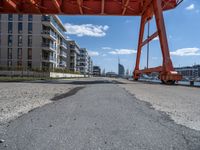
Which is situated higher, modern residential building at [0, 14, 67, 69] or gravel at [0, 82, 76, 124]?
modern residential building at [0, 14, 67, 69]

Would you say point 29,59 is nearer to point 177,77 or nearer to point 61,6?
point 61,6

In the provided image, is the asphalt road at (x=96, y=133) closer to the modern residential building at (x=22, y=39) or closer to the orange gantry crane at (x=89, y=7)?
the orange gantry crane at (x=89, y=7)

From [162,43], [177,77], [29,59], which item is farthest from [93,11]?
[29,59]

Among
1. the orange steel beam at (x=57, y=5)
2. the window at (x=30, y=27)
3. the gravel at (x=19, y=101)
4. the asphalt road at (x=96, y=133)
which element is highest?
the window at (x=30, y=27)

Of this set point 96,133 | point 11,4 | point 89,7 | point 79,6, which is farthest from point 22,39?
point 96,133

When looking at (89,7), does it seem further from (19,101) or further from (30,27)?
(30,27)

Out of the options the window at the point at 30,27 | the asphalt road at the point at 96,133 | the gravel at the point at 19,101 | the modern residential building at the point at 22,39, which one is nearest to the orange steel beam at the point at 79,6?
the gravel at the point at 19,101

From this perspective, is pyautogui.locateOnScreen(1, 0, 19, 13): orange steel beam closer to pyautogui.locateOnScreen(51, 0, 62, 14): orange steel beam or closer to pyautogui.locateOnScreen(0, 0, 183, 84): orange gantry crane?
pyautogui.locateOnScreen(0, 0, 183, 84): orange gantry crane

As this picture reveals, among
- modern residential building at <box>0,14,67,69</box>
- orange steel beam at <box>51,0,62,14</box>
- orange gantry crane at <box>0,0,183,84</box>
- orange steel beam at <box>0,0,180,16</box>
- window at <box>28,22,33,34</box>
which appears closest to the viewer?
orange steel beam at <box>51,0,62,14</box>

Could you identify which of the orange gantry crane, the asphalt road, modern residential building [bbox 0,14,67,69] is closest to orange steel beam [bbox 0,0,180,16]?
the orange gantry crane

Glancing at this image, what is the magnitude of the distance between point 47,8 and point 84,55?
114078 mm

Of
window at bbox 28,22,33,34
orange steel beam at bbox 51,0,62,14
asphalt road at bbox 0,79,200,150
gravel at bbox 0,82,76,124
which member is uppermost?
window at bbox 28,22,33,34

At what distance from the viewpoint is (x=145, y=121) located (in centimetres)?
535

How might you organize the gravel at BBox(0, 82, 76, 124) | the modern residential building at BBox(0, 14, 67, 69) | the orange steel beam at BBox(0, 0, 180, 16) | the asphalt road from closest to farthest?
the asphalt road < the gravel at BBox(0, 82, 76, 124) < the orange steel beam at BBox(0, 0, 180, 16) < the modern residential building at BBox(0, 14, 67, 69)
